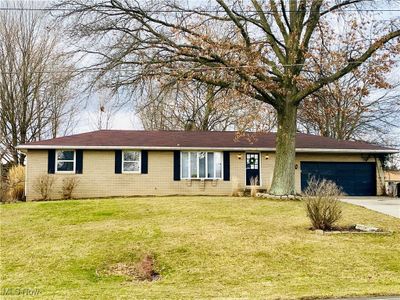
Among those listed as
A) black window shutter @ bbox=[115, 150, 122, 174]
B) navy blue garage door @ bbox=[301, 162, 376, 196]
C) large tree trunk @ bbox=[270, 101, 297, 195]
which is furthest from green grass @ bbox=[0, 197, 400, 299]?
navy blue garage door @ bbox=[301, 162, 376, 196]

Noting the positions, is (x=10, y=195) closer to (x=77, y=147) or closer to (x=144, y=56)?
(x=77, y=147)

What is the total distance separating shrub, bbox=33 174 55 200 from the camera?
21188 millimetres

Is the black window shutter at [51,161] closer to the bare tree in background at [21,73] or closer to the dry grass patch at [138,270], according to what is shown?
the bare tree in background at [21,73]

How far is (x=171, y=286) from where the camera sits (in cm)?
791

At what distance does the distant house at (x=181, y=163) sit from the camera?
21.9 m

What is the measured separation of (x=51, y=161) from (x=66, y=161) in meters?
0.73

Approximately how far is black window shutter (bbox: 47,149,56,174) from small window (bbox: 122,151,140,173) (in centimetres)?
348

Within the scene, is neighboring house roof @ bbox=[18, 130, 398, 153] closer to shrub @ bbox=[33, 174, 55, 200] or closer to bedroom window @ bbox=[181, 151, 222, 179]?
bedroom window @ bbox=[181, 151, 222, 179]

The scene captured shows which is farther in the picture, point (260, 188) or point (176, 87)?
point (260, 188)

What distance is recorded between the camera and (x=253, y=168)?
23422mm

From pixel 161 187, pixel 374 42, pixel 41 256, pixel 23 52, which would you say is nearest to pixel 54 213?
pixel 41 256

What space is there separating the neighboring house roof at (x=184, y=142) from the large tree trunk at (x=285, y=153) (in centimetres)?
256

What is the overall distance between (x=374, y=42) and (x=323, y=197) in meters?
8.35

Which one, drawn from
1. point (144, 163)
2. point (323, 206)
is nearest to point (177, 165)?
point (144, 163)
